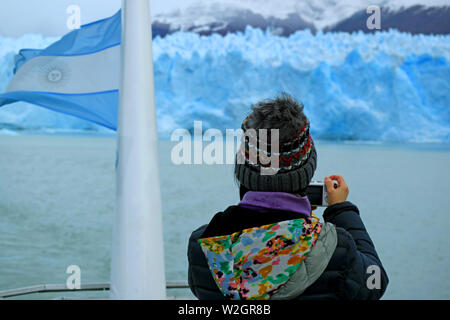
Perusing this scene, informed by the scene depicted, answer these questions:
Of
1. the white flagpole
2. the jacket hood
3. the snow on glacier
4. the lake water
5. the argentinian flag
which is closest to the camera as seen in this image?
the jacket hood

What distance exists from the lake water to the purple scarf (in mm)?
4743

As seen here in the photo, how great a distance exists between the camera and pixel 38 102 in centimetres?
253

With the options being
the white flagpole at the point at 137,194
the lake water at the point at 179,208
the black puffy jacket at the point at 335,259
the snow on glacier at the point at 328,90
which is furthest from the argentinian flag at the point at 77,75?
the snow on glacier at the point at 328,90

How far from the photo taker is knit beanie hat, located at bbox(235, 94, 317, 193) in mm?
541

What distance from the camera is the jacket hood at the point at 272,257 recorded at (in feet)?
1.74

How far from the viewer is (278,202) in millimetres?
545

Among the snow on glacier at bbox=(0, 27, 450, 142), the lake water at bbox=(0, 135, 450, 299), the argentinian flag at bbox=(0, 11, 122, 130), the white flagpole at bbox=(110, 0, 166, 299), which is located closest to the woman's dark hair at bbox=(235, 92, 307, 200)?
the white flagpole at bbox=(110, 0, 166, 299)

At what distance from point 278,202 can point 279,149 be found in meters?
0.06

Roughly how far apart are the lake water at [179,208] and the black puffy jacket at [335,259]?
467 centimetres

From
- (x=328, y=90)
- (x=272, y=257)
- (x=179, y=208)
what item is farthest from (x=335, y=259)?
(x=328, y=90)

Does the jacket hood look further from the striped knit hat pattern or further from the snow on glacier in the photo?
the snow on glacier
